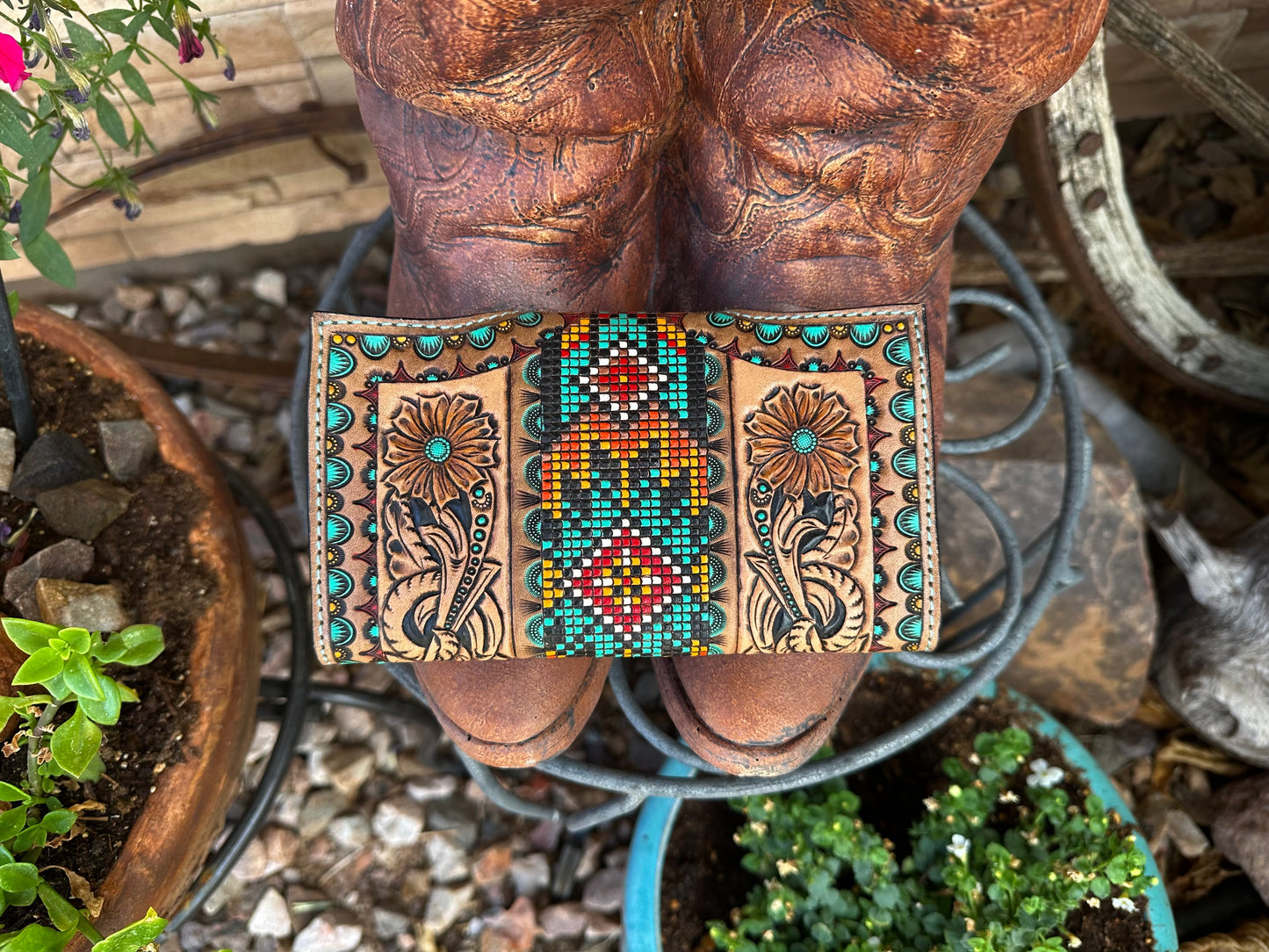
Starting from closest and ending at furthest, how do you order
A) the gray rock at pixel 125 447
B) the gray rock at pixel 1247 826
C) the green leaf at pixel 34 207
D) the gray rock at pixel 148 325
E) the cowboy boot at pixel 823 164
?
the cowboy boot at pixel 823 164 < the green leaf at pixel 34 207 < the gray rock at pixel 125 447 < the gray rock at pixel 1247 826 < the gray rock at pixel 148 325

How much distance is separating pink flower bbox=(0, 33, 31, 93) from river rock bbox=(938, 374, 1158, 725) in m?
1.01

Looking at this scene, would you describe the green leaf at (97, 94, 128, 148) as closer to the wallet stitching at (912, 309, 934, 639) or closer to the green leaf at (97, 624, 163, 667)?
the green leaf at (97, 624, 163, 667)

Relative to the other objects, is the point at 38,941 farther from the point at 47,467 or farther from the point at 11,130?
the point at 11,130

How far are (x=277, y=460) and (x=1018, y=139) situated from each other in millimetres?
1048

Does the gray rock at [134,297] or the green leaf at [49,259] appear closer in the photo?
the green leaf at [49,259]

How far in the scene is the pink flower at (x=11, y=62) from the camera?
0.53 m

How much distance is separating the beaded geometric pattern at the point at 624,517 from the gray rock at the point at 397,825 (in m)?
0.60

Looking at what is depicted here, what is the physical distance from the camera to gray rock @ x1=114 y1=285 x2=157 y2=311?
4.33 feet

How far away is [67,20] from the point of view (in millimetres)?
607

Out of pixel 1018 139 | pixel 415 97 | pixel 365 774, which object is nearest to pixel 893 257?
pixel 415 97

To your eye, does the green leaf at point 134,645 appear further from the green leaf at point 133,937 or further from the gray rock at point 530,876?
the gray rock at point 530,876

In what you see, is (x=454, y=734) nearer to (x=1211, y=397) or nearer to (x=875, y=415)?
(x=875, y=415)

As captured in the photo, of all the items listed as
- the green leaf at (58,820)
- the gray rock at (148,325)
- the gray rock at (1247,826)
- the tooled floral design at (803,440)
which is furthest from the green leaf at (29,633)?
the gray rock at (1247,826)

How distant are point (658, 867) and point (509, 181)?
0.66 m
